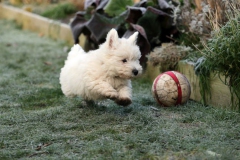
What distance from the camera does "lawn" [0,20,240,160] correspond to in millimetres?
4238

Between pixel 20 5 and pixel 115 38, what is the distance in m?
13.1

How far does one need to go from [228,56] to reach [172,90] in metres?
0.85

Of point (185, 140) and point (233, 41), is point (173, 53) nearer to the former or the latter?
point (233, 41)

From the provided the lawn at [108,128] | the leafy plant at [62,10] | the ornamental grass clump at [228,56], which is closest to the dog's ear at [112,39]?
the lawn at [108,128]

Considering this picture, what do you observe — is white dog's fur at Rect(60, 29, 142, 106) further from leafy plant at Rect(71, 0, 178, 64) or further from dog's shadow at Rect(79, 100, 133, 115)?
leafy plant at Rect(71, 0, 178, 64)

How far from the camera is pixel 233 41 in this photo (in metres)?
5.45

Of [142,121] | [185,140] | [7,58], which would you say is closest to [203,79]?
[142,121]

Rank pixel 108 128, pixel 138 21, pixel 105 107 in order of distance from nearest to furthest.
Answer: pixel 108 128 < pixel 105 107 < pixel 138 21

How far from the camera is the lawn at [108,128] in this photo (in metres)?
4.24

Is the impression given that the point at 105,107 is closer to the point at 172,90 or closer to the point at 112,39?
the point at 172,90

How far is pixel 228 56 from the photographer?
5.48m

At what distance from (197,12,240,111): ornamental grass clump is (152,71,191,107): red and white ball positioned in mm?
397

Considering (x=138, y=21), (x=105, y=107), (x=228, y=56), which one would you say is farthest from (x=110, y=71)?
(x=138, y=21)

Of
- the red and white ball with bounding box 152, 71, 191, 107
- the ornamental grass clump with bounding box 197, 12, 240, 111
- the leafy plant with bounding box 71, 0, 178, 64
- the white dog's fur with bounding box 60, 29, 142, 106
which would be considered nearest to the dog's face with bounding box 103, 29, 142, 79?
the white dog's fur with bounding box 60, 29, 142, 106
